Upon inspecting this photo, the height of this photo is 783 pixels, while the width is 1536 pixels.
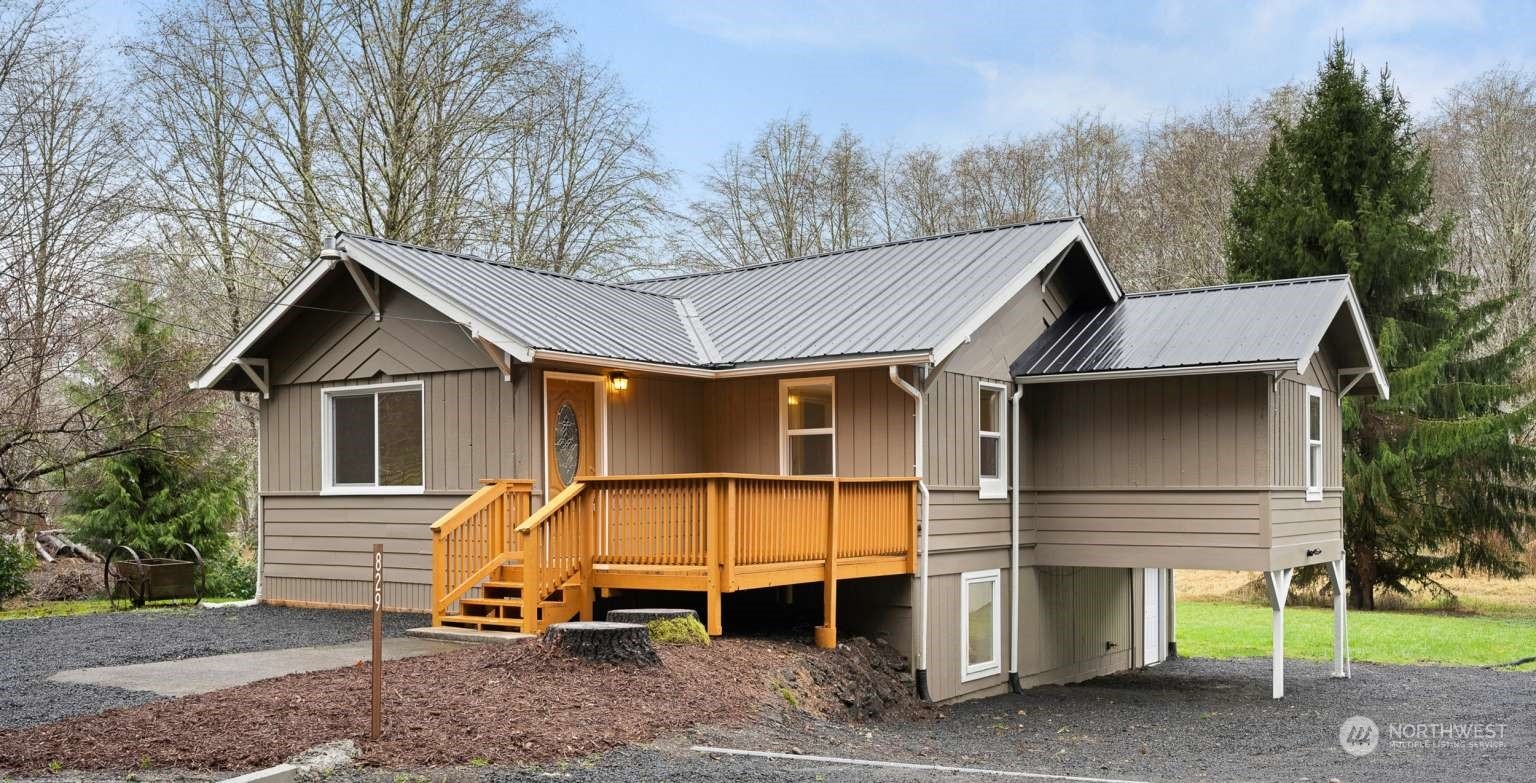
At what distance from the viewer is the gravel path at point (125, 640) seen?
9461mm

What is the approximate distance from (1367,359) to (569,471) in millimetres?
10881

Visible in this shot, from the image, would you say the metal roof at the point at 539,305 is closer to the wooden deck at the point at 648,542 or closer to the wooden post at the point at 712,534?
the wooden deck at the point at 648,542

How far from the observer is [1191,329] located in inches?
623

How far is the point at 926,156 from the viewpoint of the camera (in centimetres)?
3884

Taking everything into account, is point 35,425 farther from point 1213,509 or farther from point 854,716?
point 1213,509

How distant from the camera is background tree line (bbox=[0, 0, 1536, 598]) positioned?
60.5 ft

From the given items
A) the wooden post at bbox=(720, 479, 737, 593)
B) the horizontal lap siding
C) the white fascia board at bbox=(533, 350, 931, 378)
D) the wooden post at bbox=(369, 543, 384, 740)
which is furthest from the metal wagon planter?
the wooden post at bbox=(369, 543, 384, 740)

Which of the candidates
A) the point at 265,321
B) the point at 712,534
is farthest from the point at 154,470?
the point at 712,534

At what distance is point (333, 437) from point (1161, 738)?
33.4 feet

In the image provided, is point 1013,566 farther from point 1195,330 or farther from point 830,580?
point 830,580

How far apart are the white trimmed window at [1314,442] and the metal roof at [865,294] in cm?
300

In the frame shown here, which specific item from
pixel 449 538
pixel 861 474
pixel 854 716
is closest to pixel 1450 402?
pixel 861 474

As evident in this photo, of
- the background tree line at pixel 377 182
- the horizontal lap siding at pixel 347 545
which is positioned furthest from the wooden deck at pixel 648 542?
the background tree line at pixel 377 182

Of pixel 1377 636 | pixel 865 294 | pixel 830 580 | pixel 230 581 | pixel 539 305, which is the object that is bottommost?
pixel 1377 636
